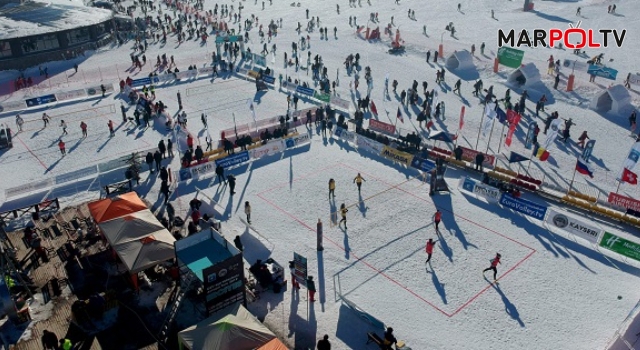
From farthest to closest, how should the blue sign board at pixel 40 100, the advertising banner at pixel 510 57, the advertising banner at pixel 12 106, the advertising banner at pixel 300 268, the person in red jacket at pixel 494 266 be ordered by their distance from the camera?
the advertising banner at pixel 510 57 → the blue sign board at pixel 40 100 → the advertising banner at pixel 12 106 → the person in red jacket at pixel 494 266 → the advertising banner at pixel 300 268

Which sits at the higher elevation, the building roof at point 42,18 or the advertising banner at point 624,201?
the building roof at point 42,18

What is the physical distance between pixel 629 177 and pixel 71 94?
38575 mm

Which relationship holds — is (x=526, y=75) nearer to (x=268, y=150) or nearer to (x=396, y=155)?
(x=396, y=155)

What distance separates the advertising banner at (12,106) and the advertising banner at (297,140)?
22.1 metres

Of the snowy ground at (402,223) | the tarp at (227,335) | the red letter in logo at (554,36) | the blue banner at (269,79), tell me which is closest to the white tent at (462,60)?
the snowy ground at (402,223)

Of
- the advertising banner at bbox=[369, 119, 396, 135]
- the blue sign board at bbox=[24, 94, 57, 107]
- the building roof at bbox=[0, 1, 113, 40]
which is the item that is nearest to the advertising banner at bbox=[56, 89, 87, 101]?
the blue sign board at bbox=[24, 94, 57, 107]

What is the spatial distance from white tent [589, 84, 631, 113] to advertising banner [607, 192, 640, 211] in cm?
1444

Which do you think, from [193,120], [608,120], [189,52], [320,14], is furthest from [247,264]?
[320,14]

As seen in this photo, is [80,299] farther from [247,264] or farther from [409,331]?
[409,331]

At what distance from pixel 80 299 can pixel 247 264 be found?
601cm

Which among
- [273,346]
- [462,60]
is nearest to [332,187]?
[273,346]

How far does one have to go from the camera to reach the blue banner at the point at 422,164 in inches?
1031

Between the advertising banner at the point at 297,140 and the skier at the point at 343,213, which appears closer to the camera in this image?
the skier at the point at 343,213

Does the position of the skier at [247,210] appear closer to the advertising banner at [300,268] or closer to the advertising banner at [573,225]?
the advertising banner at [300,268]
